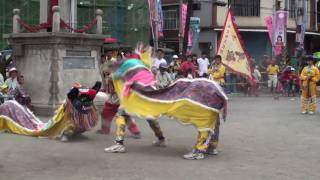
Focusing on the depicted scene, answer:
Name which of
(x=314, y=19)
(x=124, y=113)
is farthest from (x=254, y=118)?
(x=314, y=19)

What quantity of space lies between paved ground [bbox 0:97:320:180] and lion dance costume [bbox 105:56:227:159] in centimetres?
38

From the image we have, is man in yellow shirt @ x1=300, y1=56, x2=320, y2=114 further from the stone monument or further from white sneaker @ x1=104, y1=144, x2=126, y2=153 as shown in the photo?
white sneaker @ x1=104, y1=144, x2=126, y2=153

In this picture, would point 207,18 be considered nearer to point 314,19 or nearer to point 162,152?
point 314,19

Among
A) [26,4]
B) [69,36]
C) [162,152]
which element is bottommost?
[162,152]

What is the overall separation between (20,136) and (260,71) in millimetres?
17707

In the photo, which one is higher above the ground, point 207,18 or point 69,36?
point 207,18

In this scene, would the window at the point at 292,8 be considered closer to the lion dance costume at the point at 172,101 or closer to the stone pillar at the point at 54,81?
the stone pillar at the point at 54,81

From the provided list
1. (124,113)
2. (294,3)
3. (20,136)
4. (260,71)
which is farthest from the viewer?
(294,3)

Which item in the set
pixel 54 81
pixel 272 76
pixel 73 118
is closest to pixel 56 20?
pixel 54 81

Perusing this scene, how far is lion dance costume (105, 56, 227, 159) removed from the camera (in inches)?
330

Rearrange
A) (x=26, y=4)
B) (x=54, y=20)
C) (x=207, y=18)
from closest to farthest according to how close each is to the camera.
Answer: (x=54, y=20), (x=26, y=4), (x=207, y=18)

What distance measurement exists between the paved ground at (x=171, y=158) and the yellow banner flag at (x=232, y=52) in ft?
29.7

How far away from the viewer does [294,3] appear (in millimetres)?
41031

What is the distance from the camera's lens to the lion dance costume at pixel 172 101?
Answer: 8.38m
